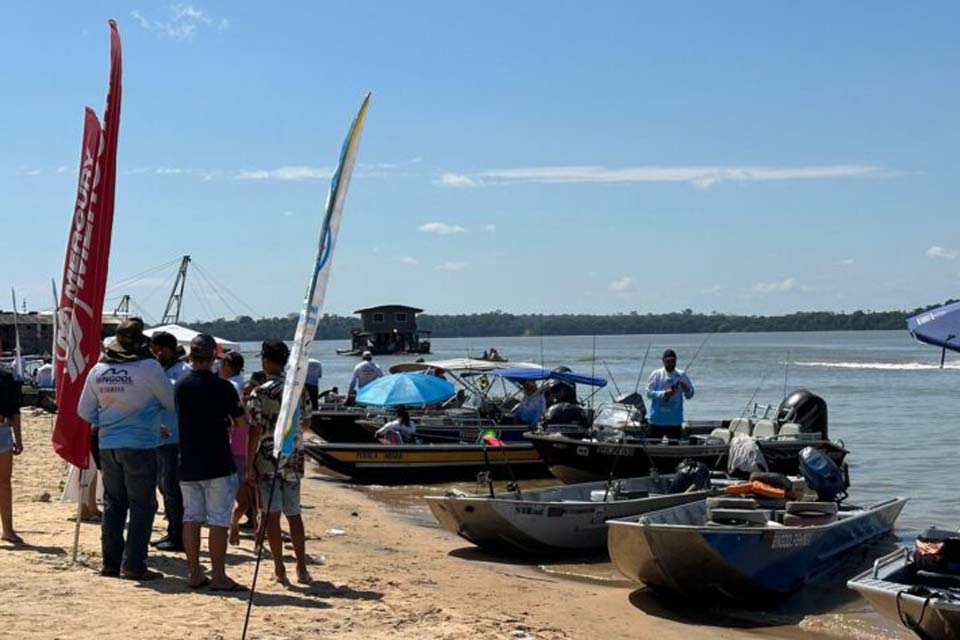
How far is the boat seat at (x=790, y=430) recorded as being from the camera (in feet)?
57.9

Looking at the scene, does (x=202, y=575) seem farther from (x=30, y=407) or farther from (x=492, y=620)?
(x=30, y=407)

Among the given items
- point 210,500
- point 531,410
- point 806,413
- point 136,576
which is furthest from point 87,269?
point 531,410

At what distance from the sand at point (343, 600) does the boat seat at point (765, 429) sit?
6.20 meters

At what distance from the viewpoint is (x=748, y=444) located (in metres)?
15.4

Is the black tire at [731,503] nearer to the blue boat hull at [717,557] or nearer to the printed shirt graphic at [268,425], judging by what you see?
the blue boat hull at [717,557]

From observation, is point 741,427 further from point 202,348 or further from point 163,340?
point 202,348

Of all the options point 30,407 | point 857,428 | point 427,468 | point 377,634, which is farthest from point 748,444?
point 30,407

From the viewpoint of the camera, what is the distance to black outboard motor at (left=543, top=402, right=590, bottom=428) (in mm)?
18359

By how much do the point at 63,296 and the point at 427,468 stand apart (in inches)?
435

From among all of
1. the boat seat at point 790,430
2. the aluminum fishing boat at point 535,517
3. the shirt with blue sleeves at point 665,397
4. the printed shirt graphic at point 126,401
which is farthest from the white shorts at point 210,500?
the boat seat at point 790,430

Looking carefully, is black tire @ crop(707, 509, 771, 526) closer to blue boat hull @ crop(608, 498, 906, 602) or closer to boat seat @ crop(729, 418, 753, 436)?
blue boat hull @ crop(608, 498, 906, 602)

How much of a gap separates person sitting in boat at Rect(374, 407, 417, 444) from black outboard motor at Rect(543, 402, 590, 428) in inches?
116

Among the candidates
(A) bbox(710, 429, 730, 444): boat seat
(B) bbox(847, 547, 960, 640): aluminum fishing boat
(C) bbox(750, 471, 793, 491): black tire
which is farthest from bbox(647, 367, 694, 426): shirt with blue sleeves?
(B) bbox(847, 547, 960, 640): aluminum fishing boat

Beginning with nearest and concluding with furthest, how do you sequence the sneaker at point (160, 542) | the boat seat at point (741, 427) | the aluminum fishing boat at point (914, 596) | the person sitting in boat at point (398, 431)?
the aluminum fishing boat at point (914, 596) < the sneaker at point (160, 542) < the boat seat at point (741, 427) < the person sitting in boat at point (398, 431)
